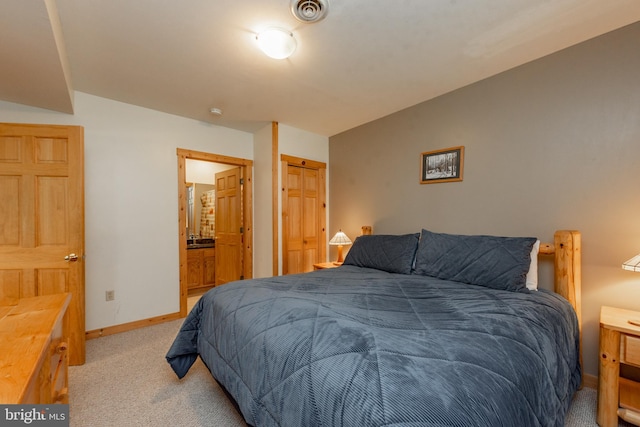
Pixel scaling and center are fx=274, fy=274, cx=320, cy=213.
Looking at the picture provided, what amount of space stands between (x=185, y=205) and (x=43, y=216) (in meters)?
1.31

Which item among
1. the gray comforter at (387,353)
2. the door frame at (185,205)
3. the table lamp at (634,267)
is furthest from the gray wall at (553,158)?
the door frame at (185,205)

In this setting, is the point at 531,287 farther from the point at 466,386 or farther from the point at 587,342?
the point at 466,386

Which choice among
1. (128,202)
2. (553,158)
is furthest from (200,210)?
(553,158)

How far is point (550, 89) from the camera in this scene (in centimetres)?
221

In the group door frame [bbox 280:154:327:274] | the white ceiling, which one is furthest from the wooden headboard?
door frame [bbox 280:154:327:274]

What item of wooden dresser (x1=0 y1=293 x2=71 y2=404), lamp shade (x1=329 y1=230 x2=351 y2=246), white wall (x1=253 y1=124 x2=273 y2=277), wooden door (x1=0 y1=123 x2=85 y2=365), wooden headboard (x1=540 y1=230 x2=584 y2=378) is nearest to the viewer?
wooden dresser (x1=0 y1=293 x2=71 y2=404)

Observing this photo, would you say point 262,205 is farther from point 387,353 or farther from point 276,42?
point 387,353

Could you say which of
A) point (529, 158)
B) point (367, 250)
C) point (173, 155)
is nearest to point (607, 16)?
point (529, 158)

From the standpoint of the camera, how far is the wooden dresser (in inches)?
31.5

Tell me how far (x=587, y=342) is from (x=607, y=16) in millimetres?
2272

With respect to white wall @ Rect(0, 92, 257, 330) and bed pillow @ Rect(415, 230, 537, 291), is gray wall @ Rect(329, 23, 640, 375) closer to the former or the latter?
bed pillow @ Rect(415, 230, 537, 291)

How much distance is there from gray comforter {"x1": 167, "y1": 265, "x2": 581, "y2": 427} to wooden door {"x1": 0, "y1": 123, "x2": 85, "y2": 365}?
1.23 metres

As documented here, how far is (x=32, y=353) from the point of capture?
95 cm

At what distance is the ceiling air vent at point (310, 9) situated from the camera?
64.3 inches
